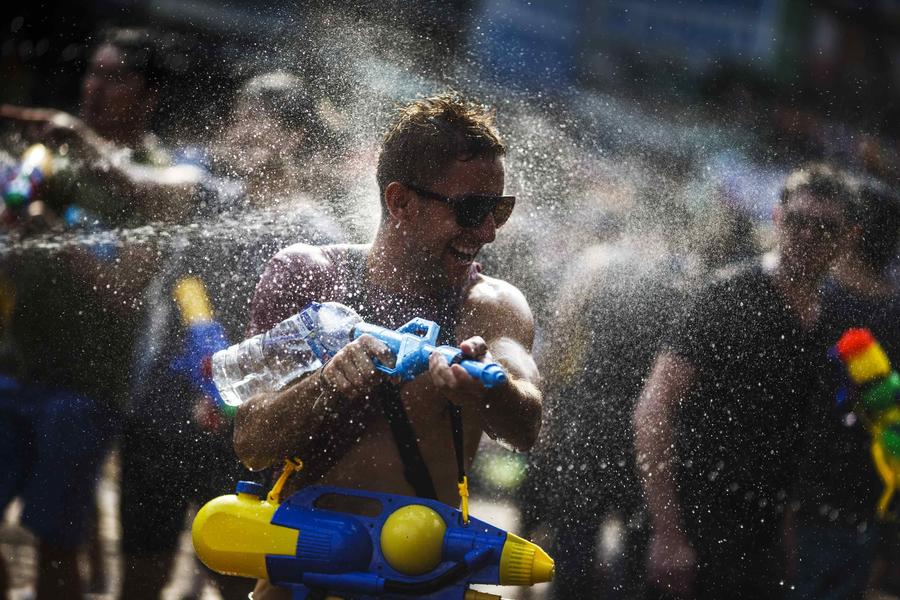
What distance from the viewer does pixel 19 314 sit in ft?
10.1

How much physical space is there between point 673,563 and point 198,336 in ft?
5.64

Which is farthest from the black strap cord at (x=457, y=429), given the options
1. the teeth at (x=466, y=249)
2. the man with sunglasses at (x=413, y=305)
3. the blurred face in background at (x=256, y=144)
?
the blurred face in background at (x=256, y=144)

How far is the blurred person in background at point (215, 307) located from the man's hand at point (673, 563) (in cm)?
139

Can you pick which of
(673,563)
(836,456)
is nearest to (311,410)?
(673,563)

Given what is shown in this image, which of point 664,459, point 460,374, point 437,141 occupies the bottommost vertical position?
point 664,459

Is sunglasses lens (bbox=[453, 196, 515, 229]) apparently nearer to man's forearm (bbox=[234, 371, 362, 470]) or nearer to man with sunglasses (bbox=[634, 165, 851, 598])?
man's forearm (bbox=[234, 371, 362, 470])

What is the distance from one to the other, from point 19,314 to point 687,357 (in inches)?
91.5

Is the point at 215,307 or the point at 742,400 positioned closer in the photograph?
the point at 215,307

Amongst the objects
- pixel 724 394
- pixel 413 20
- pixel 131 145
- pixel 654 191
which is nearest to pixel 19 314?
pixel 131 145

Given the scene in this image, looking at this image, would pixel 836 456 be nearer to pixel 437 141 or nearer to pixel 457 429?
pixel 457 429

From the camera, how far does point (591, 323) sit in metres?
2.89

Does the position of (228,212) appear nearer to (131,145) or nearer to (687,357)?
(131,145)

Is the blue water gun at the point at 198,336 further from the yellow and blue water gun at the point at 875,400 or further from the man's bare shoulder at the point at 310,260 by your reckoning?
the yellow and blue water gun at the point at 875,400

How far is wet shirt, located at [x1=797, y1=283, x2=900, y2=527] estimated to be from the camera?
285cm
